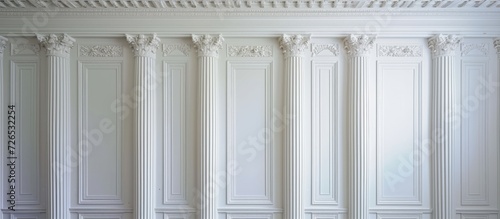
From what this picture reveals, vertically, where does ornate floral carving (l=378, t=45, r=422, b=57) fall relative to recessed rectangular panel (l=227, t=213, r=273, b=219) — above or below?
above

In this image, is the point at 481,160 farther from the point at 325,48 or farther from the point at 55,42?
the point at 55,42

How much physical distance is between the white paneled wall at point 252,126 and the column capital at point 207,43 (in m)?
0.09

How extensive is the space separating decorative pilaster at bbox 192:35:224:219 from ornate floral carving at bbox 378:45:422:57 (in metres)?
2.93

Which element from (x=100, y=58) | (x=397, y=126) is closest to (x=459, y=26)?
(x=397, y=126)

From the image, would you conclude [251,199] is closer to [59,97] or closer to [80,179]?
[80,179]

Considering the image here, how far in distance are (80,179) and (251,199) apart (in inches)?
123

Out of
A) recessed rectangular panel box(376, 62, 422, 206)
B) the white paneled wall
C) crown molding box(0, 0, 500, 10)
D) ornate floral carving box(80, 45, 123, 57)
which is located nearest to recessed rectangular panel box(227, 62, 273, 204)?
the white paneled wall

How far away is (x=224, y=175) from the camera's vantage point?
6.37m

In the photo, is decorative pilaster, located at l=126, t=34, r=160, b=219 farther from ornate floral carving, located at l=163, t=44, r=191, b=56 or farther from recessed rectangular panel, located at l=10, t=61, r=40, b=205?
recessed rectangular panel, located at l=10, t=61, r=40, b=205

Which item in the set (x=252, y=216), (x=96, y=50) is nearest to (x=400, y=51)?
(x=252, y=216)

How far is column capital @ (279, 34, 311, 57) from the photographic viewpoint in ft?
20.3

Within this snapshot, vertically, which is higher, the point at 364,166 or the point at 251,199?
the point at 364,166

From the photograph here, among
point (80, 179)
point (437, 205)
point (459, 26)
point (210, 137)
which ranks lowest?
point (437, 205)

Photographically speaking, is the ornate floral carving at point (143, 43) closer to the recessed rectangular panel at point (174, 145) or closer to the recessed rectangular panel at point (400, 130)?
the recessed rectangular panel at point (174, 145)
